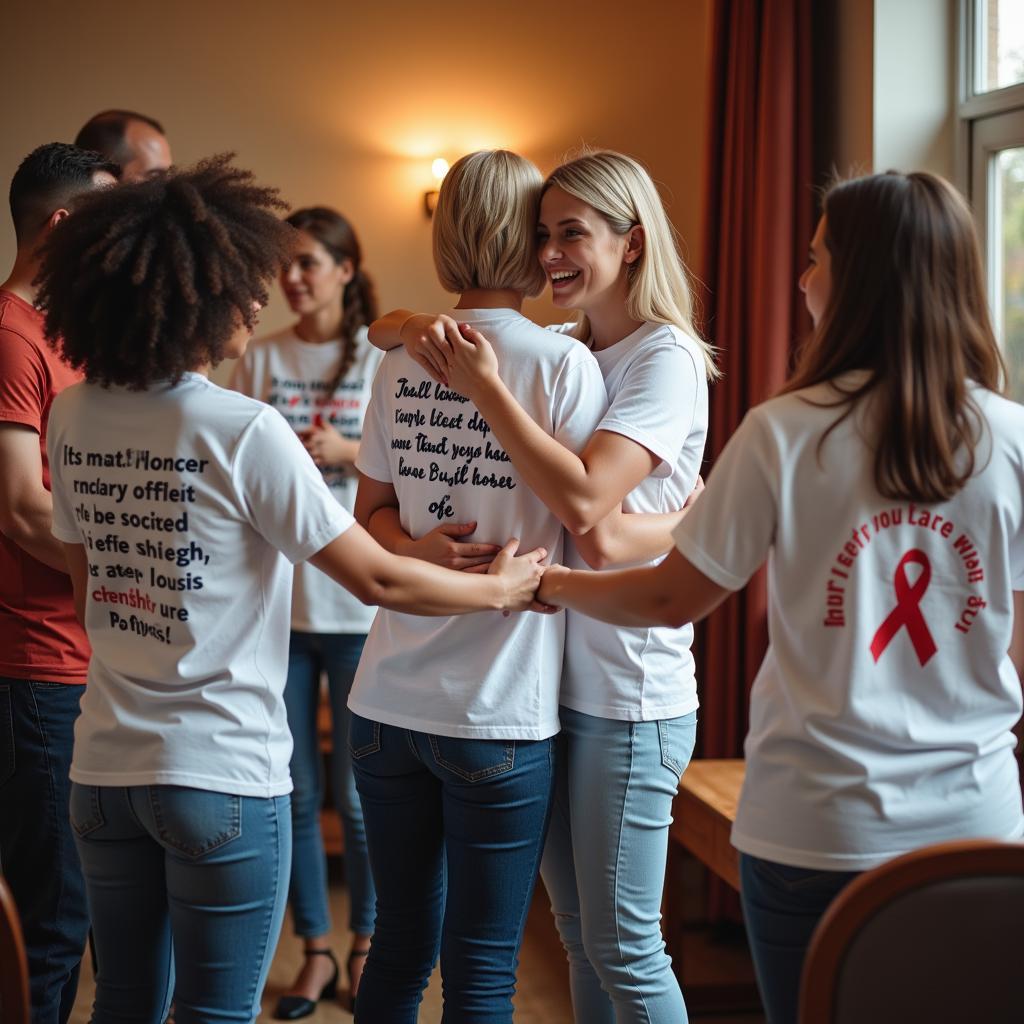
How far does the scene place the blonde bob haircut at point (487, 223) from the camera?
1702 mm

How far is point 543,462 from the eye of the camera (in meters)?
1.60

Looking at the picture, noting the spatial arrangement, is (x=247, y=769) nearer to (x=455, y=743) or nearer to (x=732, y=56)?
(x=455, y=743)

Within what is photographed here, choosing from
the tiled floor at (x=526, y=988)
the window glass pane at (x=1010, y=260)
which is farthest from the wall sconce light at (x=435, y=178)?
the tiled floor at (x=526, y=988)

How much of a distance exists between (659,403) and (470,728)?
508 millimetres

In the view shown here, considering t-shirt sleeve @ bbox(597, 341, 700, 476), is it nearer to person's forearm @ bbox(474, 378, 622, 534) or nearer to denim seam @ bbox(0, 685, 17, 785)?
person's forearm @ bbox(474, 378, 622, 534)

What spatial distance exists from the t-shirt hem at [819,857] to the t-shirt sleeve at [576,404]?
61cm

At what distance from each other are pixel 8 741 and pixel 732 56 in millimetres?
2499

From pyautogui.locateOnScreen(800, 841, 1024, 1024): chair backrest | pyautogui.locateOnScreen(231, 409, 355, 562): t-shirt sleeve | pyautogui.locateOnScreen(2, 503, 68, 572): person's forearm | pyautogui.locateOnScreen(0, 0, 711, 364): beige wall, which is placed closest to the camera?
pyautogui.locateOnScreen(800, 841, 1024, 1024): chair backrest

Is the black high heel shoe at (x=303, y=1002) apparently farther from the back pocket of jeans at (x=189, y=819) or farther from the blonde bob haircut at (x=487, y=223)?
the blonde bob haircut at (x=487, y=223)

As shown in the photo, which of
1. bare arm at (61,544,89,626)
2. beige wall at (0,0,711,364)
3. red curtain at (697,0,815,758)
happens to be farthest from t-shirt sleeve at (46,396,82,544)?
beige wall at (0,0,711,364)

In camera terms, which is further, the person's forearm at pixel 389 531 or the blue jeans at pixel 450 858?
the person's forearm at pixel 389 531

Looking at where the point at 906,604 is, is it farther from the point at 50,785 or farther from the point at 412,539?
the point at 50,785

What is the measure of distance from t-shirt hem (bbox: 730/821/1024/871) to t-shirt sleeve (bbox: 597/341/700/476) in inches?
22.7

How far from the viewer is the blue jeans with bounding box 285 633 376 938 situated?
2965 mm
